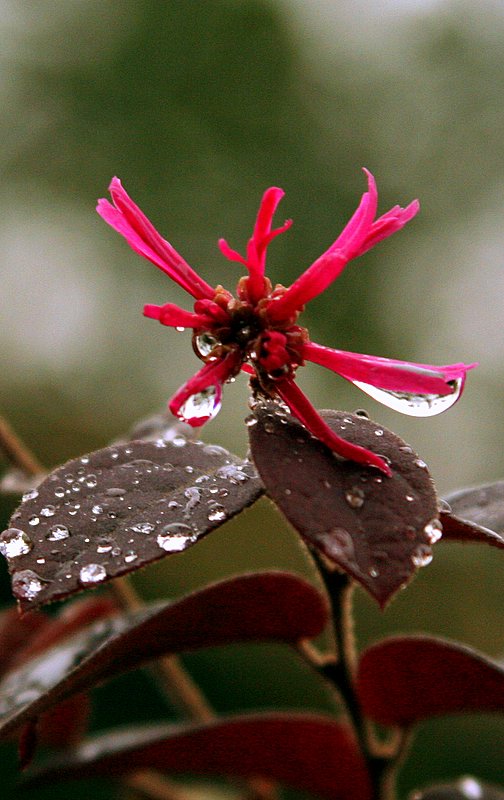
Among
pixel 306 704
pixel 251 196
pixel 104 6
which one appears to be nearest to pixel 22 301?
pixel 251 196

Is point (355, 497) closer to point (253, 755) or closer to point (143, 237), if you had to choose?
point (143, 237)

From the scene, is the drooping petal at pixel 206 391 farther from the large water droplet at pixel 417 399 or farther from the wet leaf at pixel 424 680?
the wet leaf at pixel 424 680

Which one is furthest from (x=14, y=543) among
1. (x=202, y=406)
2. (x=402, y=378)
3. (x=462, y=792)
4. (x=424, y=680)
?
(x=462, y=792)

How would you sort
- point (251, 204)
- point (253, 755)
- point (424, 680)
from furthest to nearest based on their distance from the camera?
point (251, 204)
point (253, 755)
point (424, 680)

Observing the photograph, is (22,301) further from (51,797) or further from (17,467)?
(17,467)

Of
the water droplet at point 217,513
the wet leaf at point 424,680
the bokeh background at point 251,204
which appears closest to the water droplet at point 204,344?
the water droplet at point 217,513

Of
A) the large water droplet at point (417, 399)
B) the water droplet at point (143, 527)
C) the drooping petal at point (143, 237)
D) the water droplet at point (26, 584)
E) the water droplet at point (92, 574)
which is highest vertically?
the drooping petal at point (143, 237)

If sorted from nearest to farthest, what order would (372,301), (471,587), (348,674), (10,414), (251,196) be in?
(348,674), (471,587), (10,414), (372,301), (251,196)
